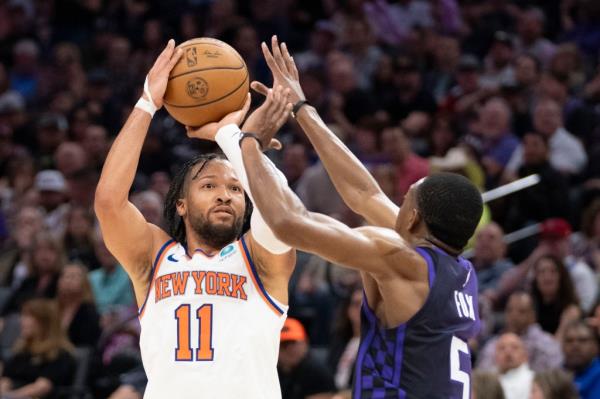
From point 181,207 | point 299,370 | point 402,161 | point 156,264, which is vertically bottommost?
point 156,264

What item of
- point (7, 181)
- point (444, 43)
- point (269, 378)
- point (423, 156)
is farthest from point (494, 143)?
point (269, 378)

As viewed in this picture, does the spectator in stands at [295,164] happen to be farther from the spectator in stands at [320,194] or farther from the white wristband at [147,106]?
the white wristband at [147,106]

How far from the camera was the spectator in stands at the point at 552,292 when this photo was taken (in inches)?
362

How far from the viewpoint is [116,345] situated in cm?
968

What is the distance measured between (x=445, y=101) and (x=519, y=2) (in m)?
2.45

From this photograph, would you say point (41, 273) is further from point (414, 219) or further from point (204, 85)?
point (414, 219)

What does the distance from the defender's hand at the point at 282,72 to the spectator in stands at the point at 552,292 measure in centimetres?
445

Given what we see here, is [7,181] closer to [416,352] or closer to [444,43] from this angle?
[444,43]

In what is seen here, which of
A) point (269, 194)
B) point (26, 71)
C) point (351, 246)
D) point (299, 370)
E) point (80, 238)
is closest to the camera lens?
point (351, 246)

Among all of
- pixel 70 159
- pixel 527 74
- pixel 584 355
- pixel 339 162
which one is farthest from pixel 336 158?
pixel 70 159

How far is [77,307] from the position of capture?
1038cm

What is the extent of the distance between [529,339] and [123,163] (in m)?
4.52

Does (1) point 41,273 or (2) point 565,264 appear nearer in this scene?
(2) point 565,264

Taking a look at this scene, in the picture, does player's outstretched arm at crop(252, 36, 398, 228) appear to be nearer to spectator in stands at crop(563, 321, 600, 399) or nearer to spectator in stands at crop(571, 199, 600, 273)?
spectator in stands at crop(563, 321, 600, 399)
